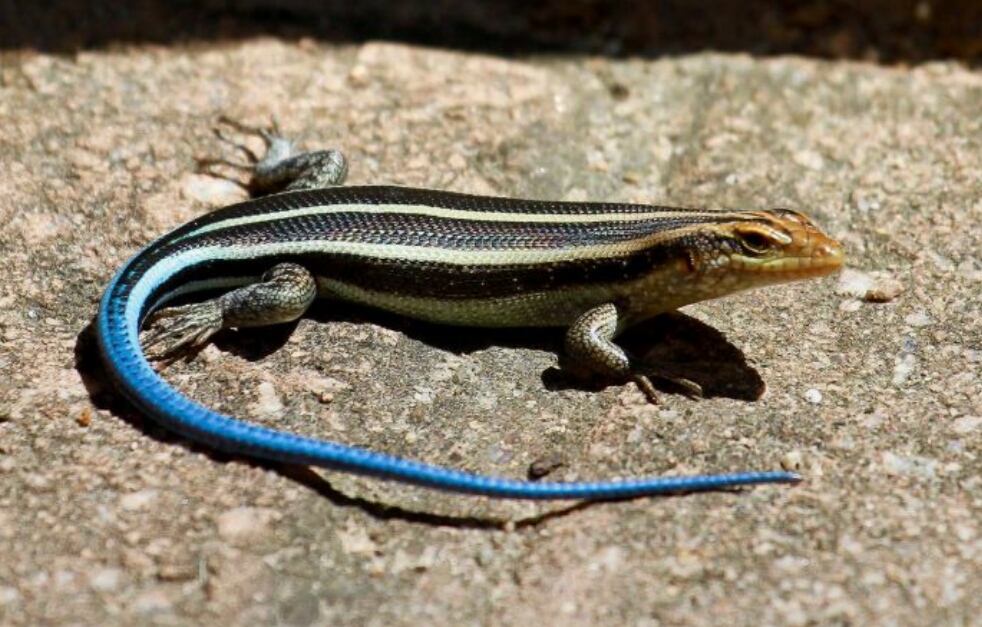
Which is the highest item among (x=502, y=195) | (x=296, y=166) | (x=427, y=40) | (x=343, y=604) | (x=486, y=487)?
(x=427, y=40)

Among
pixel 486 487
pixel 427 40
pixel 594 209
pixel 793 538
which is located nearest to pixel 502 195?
pixel 594 209

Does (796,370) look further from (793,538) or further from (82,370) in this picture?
(82,370)

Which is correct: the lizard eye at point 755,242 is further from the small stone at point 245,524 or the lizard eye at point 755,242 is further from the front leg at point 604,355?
the small stone at point 245,524

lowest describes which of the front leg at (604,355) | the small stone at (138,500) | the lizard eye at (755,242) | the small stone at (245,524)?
the small stone at (138,500)

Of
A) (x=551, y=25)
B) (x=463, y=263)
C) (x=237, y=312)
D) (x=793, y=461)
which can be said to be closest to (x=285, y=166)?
(x=237, y=312)

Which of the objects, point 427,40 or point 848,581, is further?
point 427,40

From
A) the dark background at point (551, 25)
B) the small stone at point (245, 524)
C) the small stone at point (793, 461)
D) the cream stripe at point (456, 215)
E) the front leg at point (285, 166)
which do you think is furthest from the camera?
the dark background at point (551, 25)

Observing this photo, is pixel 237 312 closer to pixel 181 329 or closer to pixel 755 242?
pixel 181 329

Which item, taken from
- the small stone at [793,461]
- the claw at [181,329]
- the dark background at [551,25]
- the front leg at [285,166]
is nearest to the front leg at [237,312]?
the claw at [181,329]
